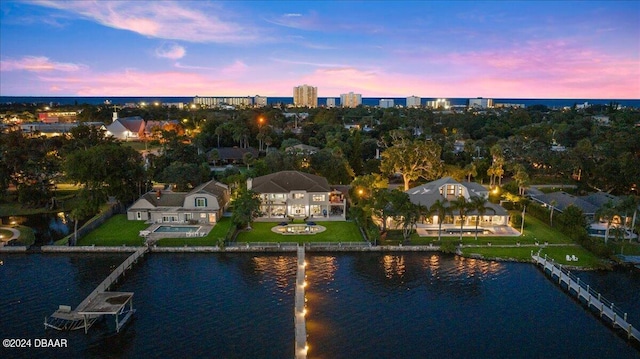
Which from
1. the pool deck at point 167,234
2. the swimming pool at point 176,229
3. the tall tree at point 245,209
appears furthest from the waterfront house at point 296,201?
the swimming pool at point 176,229

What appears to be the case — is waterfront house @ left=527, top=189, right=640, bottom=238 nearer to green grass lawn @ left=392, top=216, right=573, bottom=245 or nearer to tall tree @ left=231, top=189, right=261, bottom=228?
green grass lawn @ left=392, top=216, right=573, bottom=245

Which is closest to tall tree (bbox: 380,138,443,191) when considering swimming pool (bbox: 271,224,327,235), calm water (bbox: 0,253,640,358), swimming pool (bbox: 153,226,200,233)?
swimming pool (bbox: 271,224,327,235)

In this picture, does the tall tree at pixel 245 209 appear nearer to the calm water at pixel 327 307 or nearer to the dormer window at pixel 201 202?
the dormer window at pixel 201 202

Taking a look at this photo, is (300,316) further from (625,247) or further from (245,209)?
(625,247)

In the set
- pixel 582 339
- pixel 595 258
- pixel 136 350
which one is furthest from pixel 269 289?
pixel 595 258

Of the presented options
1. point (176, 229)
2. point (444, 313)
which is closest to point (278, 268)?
point (444, 313)

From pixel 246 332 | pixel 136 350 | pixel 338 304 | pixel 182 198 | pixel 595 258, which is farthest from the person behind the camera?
pixel 182 198

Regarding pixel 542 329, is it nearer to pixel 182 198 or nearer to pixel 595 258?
pixel 595 258
